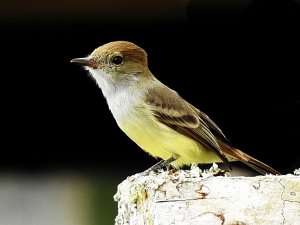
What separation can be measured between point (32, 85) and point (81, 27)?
0.76 meters

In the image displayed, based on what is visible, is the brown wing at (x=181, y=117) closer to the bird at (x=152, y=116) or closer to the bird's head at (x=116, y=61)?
the bird at (x=152, y=116)

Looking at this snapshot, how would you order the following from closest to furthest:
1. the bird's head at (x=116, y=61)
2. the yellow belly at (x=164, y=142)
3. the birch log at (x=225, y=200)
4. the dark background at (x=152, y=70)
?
the birch log at (x=225, y=200) < the yellow belly at (x=164, y=142) < the bird's head at (x=116, y=61) < the dark background at (x=152, y=70)

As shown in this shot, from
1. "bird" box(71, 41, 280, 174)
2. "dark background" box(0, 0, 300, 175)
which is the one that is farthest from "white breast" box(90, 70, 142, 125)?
"dark background" box(0, 0, 300, 175)

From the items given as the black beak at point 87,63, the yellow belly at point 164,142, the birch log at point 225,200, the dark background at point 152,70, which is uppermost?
the dark background at point 152,70

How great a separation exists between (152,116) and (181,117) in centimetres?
11

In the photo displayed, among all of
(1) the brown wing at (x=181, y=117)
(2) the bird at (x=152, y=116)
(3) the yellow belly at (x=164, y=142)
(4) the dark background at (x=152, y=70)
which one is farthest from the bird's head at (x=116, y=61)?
(4) the dark background at (x=152, y=70)

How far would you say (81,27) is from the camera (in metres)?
5.42

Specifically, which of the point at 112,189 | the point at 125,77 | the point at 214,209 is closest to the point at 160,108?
the point at 125,77

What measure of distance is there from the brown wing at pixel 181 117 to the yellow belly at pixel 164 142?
27mm

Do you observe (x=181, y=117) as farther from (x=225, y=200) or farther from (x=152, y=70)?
(x=152, y=70)

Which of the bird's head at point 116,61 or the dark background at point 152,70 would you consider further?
the dark background at point 152,70

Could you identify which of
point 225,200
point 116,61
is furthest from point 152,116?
point 225,200

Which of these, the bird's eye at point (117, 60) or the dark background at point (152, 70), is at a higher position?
the dark background at point (152, 70)

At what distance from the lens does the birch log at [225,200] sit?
7.70 ft
